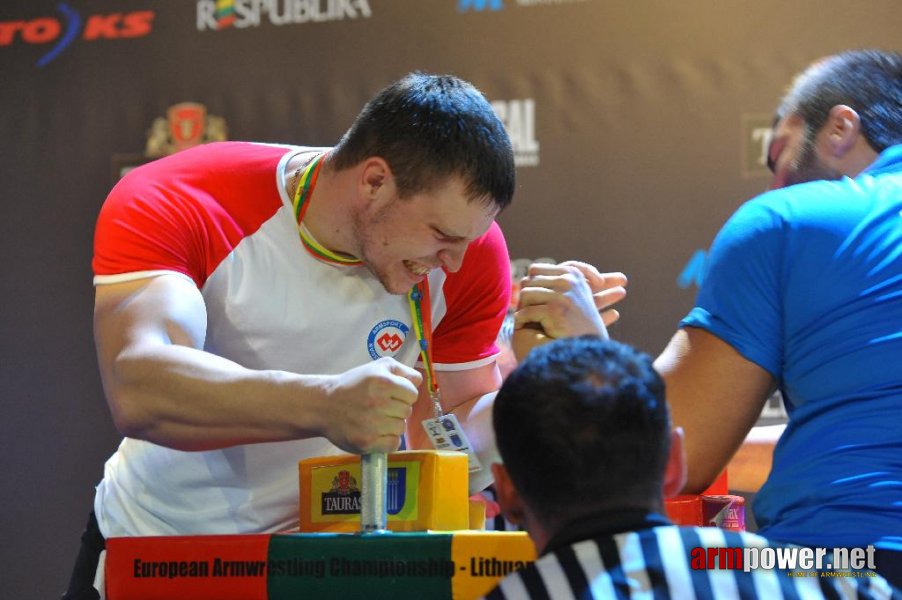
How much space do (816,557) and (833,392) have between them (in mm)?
217

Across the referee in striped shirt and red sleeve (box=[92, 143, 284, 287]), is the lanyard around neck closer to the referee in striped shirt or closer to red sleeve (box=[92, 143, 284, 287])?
red sleeve (box=[92, 143, 284, 287])

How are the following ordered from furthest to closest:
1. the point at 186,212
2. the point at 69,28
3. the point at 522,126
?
the point at 69,28, the point at 522,126, the point at 186,212

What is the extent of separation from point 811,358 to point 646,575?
455 millimetres

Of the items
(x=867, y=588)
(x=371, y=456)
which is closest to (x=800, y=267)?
(x=867, y=588)

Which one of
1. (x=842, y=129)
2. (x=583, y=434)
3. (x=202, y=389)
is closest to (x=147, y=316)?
(x=202, y=389)

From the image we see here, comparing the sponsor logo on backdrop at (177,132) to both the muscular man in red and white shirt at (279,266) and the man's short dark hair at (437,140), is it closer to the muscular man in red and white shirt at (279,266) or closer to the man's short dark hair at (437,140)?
the muscular man in red and white shirt at (279,266)

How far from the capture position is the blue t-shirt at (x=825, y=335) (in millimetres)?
1269

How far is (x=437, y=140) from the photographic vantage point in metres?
1.79

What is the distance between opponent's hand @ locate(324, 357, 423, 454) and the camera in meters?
1.37

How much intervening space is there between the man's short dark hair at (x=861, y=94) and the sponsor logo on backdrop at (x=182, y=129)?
2.29 meters

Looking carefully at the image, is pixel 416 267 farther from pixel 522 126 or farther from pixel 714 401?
pixel 522 126

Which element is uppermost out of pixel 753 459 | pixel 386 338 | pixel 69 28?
pixel 69 28

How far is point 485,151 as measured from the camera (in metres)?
1.80

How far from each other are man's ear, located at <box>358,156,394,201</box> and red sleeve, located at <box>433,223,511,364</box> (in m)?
0.26
